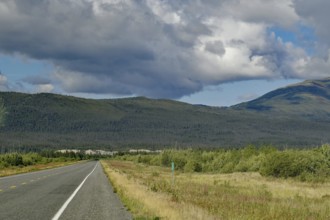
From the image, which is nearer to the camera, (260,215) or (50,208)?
(260,215)

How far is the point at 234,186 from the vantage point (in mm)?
39750

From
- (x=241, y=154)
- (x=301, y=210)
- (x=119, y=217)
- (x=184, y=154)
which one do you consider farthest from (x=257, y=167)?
(x=119, y=217)

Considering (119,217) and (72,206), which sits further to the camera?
(72,206)

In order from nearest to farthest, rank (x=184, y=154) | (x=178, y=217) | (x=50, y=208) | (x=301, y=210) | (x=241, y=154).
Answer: (x=178, y=217) → (x=50, y=208) → (x=301, y=210) → (x=241, y=154) → (x=184, y=154)

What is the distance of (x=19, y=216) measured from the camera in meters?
16.3

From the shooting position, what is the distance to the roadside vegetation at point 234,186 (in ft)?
60.6

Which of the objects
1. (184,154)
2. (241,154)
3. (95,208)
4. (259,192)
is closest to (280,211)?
(95,208)

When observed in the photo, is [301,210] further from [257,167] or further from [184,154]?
[184,154]

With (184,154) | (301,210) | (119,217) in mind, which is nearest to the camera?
(119,217)

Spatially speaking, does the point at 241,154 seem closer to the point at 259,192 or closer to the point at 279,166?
the point at 279,166

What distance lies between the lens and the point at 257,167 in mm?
70938

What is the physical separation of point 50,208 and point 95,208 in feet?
5.39

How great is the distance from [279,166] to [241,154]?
94.8ft

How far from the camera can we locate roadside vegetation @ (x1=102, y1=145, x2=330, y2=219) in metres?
18.5
